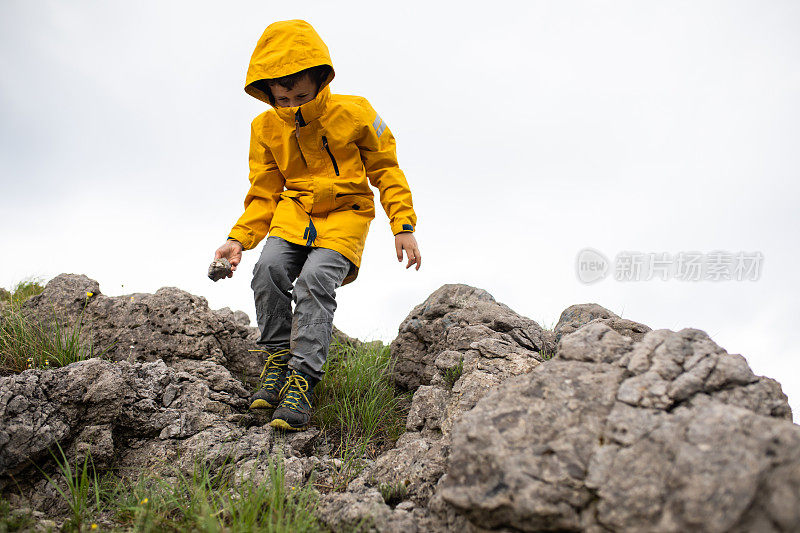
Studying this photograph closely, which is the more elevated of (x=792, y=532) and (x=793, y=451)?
(x=793, y=451)

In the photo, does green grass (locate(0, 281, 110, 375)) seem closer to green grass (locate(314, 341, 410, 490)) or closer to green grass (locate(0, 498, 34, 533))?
green grass (locate(0, 498, 34, 533))

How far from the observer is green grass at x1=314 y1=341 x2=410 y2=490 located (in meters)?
3.56

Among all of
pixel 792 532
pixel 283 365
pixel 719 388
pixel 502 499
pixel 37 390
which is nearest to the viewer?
pixel 792 532

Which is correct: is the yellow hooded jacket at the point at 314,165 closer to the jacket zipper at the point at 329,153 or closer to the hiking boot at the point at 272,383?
the jacket zipper at the point at 329,153

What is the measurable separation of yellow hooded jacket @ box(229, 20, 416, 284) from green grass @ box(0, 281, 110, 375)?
147 cm

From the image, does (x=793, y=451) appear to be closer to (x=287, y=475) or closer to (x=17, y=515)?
(x=287, y=475)

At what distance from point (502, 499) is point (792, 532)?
831 mm

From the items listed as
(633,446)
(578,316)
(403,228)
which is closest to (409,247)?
(403,228)

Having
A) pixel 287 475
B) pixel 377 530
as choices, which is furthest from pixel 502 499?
pixel 287 475

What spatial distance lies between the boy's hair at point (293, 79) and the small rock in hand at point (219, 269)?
1.28 meters

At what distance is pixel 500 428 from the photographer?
2061 millimetres

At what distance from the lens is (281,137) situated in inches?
159

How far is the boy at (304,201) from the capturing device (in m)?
3.66

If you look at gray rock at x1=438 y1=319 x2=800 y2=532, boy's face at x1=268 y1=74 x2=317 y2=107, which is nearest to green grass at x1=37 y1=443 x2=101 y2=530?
gray rock at x1=438 y1=319 x2=800 y2=532
